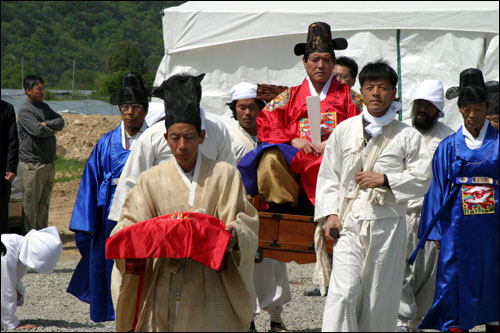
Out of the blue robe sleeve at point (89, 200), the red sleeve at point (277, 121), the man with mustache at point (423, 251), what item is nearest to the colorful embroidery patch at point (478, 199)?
the man with mustache at point (423, 251)

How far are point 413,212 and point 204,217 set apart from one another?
9.06ft

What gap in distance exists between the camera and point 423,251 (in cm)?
606

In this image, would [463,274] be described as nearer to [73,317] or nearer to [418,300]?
[418,300]

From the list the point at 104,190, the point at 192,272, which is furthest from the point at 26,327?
the point at 192,272

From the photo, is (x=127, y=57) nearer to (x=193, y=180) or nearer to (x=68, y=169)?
(x=68, y=169)

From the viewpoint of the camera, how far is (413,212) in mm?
5871

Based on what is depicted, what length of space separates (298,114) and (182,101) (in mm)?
1536

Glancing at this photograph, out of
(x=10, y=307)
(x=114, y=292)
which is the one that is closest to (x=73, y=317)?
(x=10, y=307)

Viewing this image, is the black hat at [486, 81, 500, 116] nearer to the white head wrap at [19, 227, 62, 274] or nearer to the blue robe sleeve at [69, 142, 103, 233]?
the blue robe sleeve at [69, 142, 103, 233]

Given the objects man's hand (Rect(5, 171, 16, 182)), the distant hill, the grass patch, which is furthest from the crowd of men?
the distant hill

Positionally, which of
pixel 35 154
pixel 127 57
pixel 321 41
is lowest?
pixel 35 154

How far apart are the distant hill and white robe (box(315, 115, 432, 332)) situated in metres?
40.0

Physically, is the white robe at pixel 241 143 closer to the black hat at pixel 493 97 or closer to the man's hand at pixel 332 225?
the man's hand at pixel 332 225

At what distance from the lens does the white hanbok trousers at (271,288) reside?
19.2 ft
